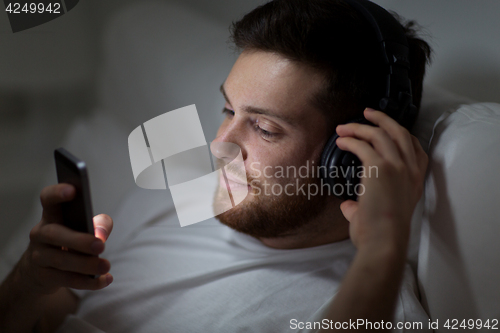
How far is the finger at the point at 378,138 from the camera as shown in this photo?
60 centimetres

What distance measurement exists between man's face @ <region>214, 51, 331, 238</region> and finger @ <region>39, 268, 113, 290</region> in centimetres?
38

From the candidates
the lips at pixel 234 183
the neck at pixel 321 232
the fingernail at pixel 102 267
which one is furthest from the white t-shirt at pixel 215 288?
the fingernail at pixel 102 267

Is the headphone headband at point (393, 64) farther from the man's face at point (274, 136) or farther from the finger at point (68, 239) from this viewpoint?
the finger at point (68, 239)

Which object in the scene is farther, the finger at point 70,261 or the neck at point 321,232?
the neck at point 321,232

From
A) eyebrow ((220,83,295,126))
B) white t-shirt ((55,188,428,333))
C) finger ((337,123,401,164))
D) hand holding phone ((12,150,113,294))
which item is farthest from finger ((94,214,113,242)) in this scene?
finger ((337,123,401,164))

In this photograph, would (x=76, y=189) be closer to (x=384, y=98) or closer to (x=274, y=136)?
(x=274, y=136)

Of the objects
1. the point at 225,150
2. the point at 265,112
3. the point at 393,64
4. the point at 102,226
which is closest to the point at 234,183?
the point at 225,150

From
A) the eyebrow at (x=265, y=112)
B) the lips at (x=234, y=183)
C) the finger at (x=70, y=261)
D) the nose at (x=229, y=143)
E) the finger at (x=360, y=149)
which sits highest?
the eyebrow at (x=265, y=112)

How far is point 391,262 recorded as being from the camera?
0.50 metres

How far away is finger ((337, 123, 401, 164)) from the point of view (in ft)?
1.97

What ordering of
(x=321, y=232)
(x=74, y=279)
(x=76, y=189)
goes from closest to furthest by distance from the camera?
(x=76, y=189)
(x=74, y=279)
(x=321, y=232)

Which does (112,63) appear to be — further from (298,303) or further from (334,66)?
(298,303)

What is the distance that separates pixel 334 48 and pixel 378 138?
0.86ft

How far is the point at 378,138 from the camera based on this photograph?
2.03ft
